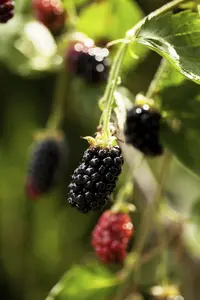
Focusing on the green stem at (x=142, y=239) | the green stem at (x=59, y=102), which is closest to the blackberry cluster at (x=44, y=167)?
A: the green stem at (x=59, y=102)

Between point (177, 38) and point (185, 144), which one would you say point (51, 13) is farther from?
point (177, 38)

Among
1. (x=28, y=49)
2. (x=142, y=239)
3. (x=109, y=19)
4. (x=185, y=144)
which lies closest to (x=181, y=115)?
(x=185, y=144)

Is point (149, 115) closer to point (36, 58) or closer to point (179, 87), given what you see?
point (179, 87)

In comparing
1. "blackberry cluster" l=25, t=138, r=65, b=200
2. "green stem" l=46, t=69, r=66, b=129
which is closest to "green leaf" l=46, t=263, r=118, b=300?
"blackberry cluster" l=25, t=138, r=65, b=200

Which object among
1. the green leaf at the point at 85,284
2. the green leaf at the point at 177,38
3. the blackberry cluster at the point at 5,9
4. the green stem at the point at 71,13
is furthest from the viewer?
the green stem at the point at 71,13

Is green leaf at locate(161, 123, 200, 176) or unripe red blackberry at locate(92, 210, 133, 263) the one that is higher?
green leaf at locate(161, 123, 200, 176)

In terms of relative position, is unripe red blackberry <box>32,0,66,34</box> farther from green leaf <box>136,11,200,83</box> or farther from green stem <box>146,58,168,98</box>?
green leaf <box>136,11,200,83</box>

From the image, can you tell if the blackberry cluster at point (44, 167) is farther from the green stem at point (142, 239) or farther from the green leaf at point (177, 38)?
the green leaf at point (177, 38)
